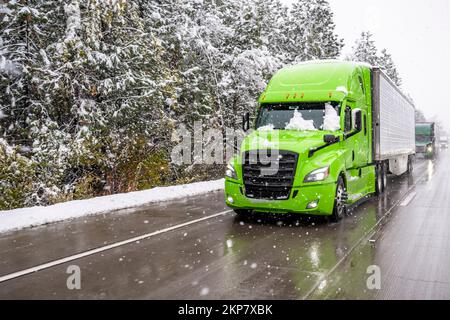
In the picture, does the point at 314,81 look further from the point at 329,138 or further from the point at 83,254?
the point at 83,254

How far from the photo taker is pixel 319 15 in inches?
1545

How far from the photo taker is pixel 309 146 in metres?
8.27

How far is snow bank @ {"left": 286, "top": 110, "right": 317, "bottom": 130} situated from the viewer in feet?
30.1

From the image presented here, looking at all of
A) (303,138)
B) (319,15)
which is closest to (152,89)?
(303,138)

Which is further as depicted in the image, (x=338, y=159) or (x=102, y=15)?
(x=102, y=15)

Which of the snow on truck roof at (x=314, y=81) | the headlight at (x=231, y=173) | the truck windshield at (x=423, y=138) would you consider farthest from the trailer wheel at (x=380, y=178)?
the truck windshield at (x=423, y=138)

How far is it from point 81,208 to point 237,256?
5.49 m

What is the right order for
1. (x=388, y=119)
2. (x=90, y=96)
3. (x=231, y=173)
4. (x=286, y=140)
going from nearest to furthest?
1. (x=286, y=140)
2. (x=231, y=173)
3. (x=388, y=119)
4. (x=90, y=96)

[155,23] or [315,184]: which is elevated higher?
[155,23]

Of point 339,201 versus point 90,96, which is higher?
→ point 90,96

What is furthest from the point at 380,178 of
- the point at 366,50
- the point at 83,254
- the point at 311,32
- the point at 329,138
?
the point at 366,50

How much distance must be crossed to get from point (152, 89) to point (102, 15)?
10.2ft

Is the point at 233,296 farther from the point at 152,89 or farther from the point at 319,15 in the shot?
the point at 319,15
